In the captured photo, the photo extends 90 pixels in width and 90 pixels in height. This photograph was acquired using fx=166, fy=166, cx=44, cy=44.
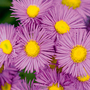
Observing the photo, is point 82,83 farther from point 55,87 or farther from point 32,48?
point 32,48

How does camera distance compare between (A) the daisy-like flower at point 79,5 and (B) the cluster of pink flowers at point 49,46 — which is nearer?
(B) the cluster of pink flowers at point 49,46

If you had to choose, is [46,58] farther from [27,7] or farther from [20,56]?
[27,7]

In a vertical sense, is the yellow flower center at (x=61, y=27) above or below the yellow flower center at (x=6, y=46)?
above

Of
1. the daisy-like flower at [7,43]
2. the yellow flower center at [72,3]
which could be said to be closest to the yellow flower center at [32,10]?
the daisy-like flower at [7,43]

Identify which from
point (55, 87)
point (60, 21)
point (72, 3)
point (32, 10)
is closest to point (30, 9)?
point (32, 10)

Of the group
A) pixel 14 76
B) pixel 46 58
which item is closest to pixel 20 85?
pixel 14 76

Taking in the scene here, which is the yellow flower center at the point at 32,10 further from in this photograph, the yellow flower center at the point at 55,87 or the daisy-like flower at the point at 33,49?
the yellow flower center at the point at 55,87

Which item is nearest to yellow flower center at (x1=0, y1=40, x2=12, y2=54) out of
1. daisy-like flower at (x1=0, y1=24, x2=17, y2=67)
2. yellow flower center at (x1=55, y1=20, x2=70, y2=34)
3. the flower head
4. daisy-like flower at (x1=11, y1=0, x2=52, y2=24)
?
daisy-like flower at (x1=0, y1=24, x2=17, y2=67)

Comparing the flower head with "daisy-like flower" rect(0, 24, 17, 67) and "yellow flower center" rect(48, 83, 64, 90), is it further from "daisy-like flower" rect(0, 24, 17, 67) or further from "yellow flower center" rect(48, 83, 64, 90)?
"daisy-like flower" rect(0, 24, 17, 67)
